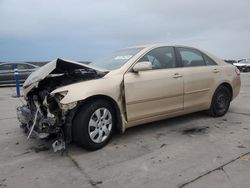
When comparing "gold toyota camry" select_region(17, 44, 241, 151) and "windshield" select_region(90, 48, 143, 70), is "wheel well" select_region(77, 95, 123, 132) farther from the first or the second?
"windshield" select_region(90, 48, 143, 70)

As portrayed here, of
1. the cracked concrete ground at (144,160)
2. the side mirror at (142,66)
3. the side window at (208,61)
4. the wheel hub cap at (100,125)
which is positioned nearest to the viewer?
the cracked concrete ground at (144,160)

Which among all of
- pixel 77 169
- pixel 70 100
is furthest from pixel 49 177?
pixel 70 100

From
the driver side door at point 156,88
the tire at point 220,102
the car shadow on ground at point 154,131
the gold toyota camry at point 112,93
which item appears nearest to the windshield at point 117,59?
the gold toyota camry at point 112,93

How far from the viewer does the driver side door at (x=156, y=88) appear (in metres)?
4.33

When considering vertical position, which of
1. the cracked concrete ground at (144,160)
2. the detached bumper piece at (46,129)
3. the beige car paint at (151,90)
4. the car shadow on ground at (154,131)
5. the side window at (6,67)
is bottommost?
the cracked concrete ground at (144,160)

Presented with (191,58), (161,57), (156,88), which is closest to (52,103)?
(156,88)

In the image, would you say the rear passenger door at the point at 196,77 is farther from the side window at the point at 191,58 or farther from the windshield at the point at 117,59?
the windshield at the point at 117,59

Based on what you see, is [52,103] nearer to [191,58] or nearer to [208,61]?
[191,58]

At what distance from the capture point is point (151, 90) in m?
4.52

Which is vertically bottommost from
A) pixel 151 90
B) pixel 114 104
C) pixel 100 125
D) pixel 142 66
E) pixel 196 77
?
pixel 100 125

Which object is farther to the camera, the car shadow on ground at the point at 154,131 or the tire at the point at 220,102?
the tire at the point at 220,102

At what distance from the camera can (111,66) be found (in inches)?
185

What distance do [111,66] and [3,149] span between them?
6.92 feet

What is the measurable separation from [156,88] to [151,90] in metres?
0.12
